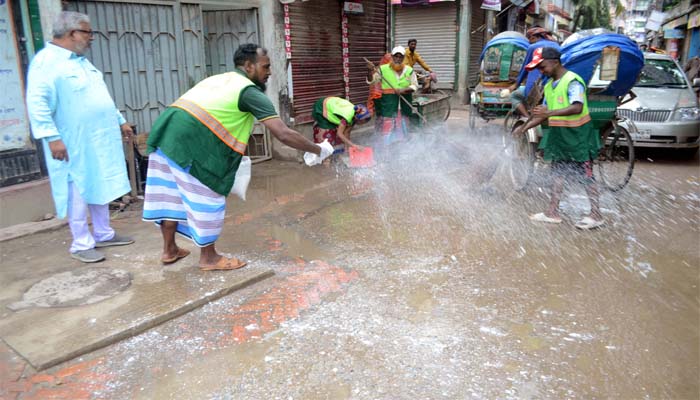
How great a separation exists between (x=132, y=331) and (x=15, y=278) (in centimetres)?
138

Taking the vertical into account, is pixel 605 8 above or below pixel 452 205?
above

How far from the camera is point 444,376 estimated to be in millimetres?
2617

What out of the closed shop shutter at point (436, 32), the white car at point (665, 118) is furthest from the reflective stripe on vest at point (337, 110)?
the closed shop shutter at point (436, 32)

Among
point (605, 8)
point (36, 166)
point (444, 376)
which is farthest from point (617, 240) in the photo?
point (605, 8)

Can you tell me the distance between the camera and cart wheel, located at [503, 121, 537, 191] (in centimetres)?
622

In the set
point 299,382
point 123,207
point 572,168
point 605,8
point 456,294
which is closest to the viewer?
point 299,382

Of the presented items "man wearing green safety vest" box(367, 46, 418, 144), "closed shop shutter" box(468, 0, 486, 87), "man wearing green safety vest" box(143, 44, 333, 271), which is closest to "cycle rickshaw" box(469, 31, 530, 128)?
"man wearing green safety vest" box(367, 46, 418, 144)

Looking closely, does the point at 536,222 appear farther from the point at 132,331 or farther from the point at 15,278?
the point at 15,278

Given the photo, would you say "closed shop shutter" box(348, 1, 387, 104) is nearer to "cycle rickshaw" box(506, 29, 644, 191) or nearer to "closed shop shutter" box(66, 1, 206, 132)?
"closed shop shutter" box(66, 1, 206, 132)

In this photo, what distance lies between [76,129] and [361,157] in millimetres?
4095

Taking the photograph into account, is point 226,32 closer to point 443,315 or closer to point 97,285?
point 97,285

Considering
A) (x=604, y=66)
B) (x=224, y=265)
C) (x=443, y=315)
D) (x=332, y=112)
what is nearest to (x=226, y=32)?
(x=332, y=112)

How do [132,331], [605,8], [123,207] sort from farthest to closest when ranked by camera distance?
[605,8]
[123,207]
[132,331]

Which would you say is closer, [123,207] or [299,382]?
→ [299,382]
